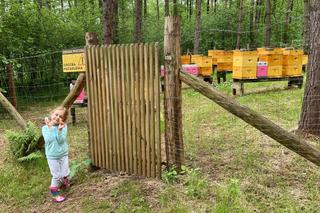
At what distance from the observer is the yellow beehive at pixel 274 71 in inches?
461

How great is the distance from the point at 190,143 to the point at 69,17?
13.1 m

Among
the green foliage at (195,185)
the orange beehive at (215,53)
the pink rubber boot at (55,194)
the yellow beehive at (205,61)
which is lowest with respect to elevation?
the pink rubber boot at (55,194)

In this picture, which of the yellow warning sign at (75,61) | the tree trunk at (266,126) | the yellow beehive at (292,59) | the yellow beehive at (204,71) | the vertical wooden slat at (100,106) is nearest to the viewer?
the tree trunk at (266,126)

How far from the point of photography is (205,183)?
4.33 metres

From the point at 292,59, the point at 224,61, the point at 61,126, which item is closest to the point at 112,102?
the point at 61,126

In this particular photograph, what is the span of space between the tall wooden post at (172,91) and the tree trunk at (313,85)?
277cm

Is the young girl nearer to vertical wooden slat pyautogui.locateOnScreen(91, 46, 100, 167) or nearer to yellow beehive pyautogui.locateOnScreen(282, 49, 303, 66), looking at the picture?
vertical wooden slat pyautogui.locateOnScreen(91, 46, 100, 167)

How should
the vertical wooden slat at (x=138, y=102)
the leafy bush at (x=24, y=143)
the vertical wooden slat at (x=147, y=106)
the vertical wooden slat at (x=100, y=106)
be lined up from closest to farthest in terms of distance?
1. the vertical wooden slat at (x=147, y=106)
2. the vertical wooden slat at (x=138, y=102)
3. the vertical wooden slat at (x=100, y=106)
4. the leafy bush at (x=24, y=143)

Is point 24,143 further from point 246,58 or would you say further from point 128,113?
point 246,58

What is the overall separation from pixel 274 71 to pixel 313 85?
6132 mm

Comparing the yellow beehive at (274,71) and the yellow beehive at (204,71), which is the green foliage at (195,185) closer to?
the yellow beehive at (274,71)

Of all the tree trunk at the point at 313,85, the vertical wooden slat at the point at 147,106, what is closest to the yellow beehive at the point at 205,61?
the tree trunk at the point at 313,85

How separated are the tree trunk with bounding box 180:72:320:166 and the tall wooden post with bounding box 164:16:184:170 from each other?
0.97 ft

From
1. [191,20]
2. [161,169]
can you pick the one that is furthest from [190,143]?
[191,20]
